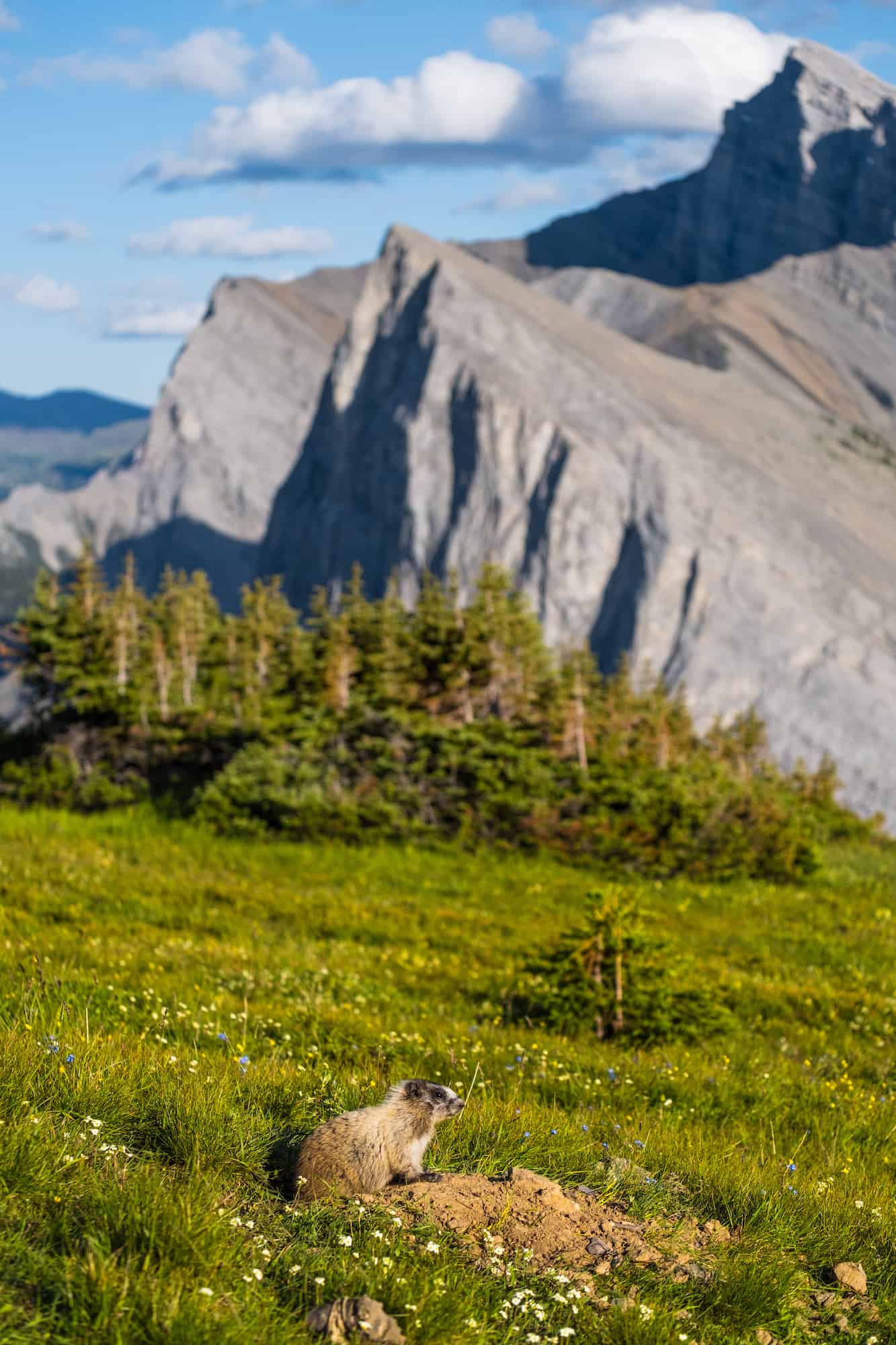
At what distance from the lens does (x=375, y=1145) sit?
496cm

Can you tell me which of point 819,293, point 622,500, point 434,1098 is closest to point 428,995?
point 434,1098

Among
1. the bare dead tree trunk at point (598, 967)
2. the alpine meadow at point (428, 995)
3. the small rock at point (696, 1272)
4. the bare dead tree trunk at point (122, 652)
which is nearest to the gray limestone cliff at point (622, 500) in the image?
the alpine meadow at point (428, 995)

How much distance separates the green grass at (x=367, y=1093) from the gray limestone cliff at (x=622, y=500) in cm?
6750

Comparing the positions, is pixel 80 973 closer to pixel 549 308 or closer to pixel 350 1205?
pixel 350 1205

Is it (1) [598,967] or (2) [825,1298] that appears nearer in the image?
(2) [825,1298]

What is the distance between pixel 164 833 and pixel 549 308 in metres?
102

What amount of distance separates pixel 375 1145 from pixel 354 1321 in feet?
3.63

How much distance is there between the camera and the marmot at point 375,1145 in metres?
4.83

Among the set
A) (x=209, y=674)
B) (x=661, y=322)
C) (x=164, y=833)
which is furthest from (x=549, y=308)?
(x=164, y=833)

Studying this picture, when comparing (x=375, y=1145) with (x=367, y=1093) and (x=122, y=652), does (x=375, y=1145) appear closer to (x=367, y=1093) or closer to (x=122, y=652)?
(x=367, y=1093)

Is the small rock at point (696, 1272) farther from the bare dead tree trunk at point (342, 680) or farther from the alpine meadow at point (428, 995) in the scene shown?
the bare dead tree trunk at point (342, 680)

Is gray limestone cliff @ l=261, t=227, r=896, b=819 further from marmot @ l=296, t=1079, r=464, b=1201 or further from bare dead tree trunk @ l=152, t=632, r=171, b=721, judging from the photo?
marmot @ l=296, t=1079, r=464, b=1201

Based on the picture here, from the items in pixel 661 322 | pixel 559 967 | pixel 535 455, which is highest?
pixel 661 322

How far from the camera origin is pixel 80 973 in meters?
8.86
